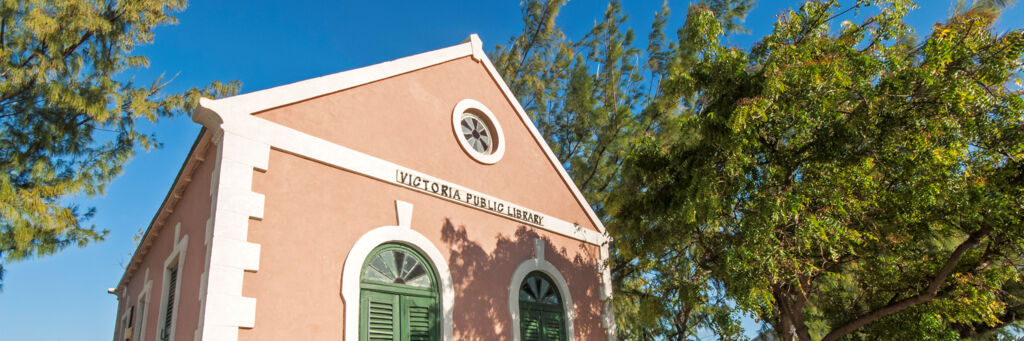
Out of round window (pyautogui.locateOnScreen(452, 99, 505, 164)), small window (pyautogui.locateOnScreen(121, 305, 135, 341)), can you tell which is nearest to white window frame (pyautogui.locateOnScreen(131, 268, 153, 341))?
small window (pyautogui.locateOnScreen(121, 305, 135, 341))

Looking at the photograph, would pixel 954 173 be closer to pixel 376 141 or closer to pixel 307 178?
pixel 376 141

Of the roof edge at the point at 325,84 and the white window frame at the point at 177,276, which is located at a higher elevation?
the roof edge at the point at 325,84

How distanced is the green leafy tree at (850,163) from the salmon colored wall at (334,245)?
98.3 inches

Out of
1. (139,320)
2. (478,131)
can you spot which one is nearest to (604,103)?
(478,131)

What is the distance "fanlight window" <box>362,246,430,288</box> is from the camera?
719 cm

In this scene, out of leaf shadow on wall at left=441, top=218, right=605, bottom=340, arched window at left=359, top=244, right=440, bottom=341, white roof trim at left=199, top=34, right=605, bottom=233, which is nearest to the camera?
white roof trim at left=199, top=34, right=605, bottom=233

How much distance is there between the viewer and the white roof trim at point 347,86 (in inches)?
254

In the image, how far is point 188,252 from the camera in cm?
673

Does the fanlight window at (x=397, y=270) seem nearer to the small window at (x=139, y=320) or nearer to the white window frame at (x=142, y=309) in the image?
the white window frame at (x=142, y=309)

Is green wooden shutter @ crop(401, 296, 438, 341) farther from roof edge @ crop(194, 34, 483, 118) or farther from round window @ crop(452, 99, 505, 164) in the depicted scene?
roof edge @ crop(194, 34, 483, 118)

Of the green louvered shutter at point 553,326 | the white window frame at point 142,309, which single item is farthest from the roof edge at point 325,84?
the green louvered shutter at point 553,326

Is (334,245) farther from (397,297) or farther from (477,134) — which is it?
(477,134)

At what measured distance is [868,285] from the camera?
31.9ft

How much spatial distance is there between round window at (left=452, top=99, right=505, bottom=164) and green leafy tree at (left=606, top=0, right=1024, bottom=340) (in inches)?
103
